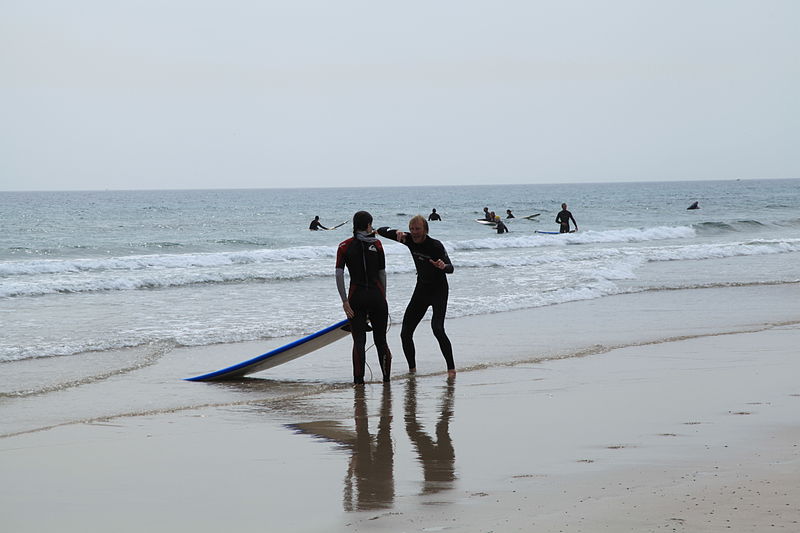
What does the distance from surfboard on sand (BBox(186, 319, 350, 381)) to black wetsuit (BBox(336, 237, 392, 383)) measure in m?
0.28

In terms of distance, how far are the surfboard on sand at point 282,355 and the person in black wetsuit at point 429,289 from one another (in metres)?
0.64

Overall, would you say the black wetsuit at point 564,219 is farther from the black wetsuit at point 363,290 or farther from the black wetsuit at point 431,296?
the black wetsuit at point 363,290

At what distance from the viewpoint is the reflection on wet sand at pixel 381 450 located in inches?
179

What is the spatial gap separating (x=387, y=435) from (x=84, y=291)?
13015mm

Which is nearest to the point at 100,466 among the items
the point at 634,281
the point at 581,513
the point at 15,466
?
the point at 15,466

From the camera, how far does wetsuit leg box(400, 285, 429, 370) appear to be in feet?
27.7

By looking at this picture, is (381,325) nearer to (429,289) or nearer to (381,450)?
(429,289)

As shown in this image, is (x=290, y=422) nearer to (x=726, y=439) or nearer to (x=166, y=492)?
(x=166, y=492)

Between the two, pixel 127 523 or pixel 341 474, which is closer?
pixel 127 523

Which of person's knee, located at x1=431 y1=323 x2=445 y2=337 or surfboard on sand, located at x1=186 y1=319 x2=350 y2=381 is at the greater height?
person's knee, located at x1=431 y1=323 x2=445 y2=337

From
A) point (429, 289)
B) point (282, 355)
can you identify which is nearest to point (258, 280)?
point (282, 355)

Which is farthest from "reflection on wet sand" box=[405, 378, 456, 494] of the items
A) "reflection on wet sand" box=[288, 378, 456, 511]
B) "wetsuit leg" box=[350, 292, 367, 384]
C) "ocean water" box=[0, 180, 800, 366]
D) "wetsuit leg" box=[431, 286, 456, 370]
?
"ocean water" box=[0, 180, 800, 366]

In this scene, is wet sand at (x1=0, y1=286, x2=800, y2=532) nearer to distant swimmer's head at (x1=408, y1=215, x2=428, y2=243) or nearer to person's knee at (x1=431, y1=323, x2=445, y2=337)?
person's knee at (x1=431, y1=323, x2=445, y2=337)

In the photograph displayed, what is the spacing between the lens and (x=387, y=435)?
19.4ft
